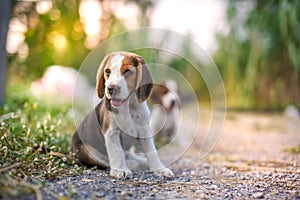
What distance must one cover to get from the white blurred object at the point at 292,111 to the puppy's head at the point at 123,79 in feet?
19.9

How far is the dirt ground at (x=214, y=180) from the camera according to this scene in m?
2.48

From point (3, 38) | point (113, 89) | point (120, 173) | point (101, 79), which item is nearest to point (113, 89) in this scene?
point (113, 89)

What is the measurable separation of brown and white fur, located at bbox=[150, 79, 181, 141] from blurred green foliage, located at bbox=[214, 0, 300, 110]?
2.91 meters

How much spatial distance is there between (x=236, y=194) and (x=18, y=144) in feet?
5.65

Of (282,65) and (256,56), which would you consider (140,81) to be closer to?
(256,56)

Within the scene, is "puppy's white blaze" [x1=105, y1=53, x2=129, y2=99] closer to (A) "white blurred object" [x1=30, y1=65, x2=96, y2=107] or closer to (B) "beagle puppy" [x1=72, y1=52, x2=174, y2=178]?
(B) "beagle puppy" [x1=72, y1=52, x2=174, y2=178]

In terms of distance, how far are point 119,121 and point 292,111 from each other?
6.38 metres

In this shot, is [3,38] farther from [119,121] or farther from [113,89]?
[113,89]

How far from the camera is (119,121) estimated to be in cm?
312

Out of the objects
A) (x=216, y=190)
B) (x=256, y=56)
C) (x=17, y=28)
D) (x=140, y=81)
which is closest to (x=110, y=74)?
(x=140, y=81)

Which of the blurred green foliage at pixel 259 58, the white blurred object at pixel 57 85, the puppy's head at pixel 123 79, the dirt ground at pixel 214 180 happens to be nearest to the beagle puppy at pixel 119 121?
the puppy's head at pixel 123 79

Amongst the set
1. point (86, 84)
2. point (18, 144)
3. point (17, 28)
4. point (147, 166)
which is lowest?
point (147, 166)

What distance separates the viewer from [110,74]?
2922mm

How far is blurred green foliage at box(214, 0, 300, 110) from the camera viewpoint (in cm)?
779
